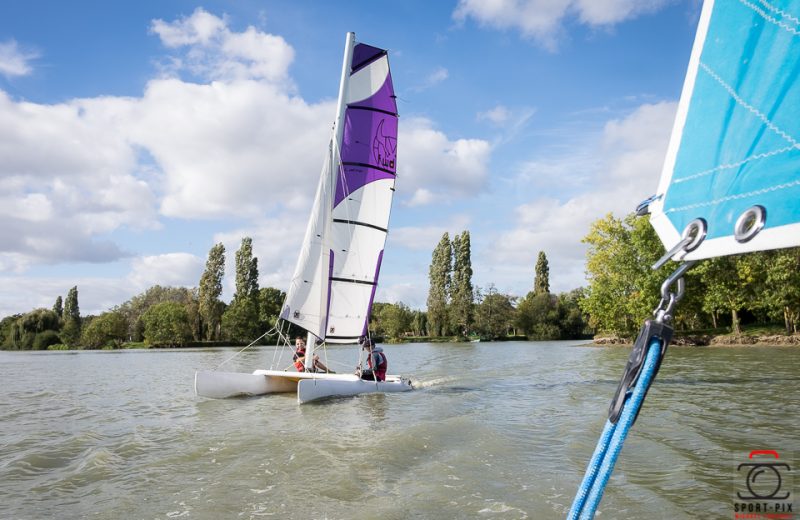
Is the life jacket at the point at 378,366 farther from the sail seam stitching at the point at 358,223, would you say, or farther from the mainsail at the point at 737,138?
the mainsail at the point at 737,138

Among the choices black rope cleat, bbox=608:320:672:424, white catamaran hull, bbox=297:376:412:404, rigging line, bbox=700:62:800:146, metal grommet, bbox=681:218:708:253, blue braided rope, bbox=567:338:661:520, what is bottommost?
white catamaran hull, bbox=297:376:412:404

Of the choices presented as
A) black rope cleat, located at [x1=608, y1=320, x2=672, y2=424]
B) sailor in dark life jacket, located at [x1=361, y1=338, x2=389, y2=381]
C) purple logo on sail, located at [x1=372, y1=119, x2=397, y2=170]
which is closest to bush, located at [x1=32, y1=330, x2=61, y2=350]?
sailor in dark life jacket, located at [x1=361, y1=338, x2=389, y2=381]

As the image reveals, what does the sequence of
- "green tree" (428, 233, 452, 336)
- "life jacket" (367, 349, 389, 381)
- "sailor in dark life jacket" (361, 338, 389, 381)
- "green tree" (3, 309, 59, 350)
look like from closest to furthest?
"sailor in dark life jacket" (361, 338, 389, 381), "life jacket" (367, 349, 389, 381), "green tree" (3, 309, 59, 350), "green tree" (428, 233, 452, 336)

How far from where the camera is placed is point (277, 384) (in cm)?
1542

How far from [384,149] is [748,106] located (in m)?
15.5

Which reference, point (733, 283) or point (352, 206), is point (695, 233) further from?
point (733, 283)

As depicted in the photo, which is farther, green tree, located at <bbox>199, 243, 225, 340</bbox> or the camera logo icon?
green tree, located at <bbox>199, 243, 225, 340</bbox>

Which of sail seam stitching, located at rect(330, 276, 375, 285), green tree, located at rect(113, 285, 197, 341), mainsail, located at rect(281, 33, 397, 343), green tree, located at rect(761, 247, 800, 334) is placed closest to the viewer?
mainsail, located at rect(281, 33, 397, 343)

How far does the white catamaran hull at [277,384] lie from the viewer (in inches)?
550

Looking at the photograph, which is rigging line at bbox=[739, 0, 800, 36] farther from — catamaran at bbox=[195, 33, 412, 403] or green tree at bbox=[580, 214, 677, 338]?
green tree at bbox=[580, 214, 677, 338]

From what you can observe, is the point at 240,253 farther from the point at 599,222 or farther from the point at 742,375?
the point at 742,375

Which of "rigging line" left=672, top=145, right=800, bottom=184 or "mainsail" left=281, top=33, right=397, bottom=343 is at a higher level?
A: "mainsail" left=281, top=33, right=397, bottom=343

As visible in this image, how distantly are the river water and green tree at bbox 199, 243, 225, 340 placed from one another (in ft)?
191

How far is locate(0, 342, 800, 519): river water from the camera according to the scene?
5953 millimetres
